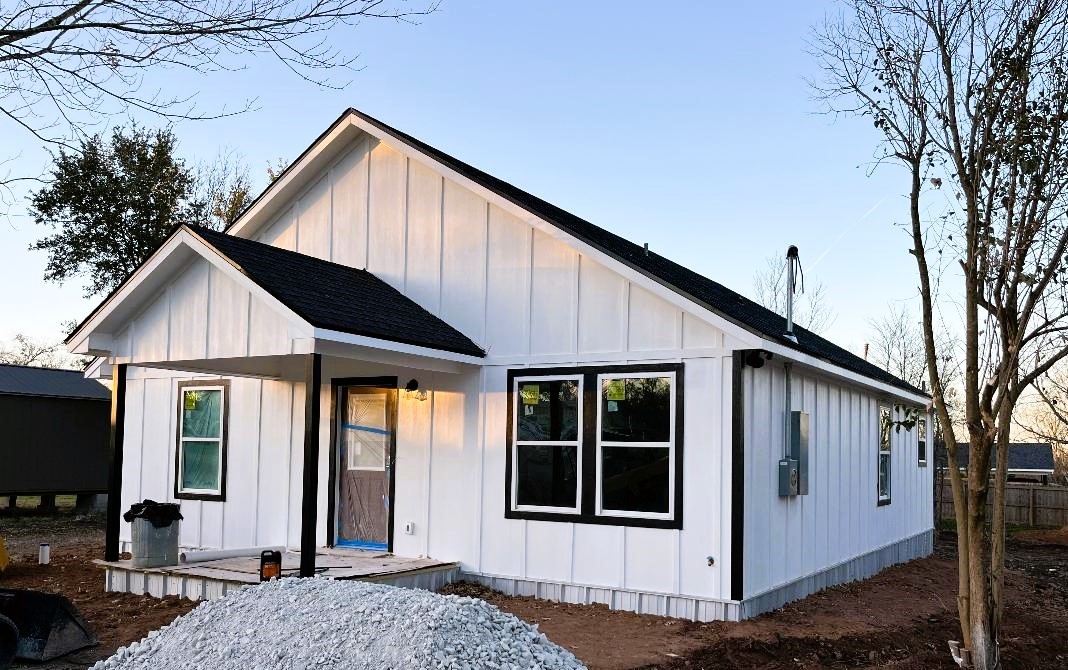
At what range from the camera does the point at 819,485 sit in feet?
37.8

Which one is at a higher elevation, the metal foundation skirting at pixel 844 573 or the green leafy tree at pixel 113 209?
the green leafy tree at pixel 113 209

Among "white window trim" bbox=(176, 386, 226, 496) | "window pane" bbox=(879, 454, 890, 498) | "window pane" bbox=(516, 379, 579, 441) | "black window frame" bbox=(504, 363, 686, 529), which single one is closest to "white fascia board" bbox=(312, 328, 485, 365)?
"black window frame" bbox=(504, 363, 686, 529)

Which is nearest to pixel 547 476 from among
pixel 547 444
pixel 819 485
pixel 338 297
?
pixel 547 444

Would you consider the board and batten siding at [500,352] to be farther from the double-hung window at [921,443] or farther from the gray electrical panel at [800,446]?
the double-hung window at [921,443]

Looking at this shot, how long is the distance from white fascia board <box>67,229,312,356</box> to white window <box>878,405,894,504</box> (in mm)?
9805

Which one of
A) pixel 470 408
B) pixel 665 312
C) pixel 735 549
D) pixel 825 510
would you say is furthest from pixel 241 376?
pixel 825 510

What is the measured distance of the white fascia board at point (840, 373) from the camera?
9.16 metres

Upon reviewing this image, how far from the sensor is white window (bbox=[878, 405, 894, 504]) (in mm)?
14625

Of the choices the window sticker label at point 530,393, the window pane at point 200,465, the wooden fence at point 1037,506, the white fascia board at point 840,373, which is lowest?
the wooden fence at point 1037,506

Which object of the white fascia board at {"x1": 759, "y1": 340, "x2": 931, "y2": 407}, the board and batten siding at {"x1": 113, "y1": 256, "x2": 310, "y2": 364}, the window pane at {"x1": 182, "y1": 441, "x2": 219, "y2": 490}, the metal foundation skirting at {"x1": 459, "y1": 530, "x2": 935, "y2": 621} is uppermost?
the board and batten siding at {"x1": 113, "y1": 256, "x2": 310, "y2": 364}

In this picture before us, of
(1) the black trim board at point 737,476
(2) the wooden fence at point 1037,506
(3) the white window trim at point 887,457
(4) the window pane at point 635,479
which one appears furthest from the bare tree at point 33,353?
(1) the black trim board at point 737,476

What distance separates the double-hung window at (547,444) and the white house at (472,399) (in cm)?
2

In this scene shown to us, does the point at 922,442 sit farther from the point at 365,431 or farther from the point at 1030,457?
the point at 1030,457

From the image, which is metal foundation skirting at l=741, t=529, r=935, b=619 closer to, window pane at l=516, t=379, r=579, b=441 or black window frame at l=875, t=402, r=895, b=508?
black window frame at l=875, t=402, r=895, b=508
